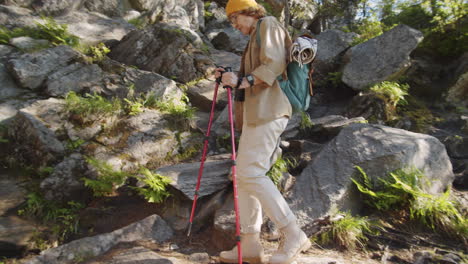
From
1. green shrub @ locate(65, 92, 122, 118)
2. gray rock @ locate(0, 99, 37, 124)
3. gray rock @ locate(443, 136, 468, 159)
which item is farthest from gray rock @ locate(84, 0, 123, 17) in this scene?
gray rock @ locate(443, 136, 468, 159)

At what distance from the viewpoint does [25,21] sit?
881 centimetres

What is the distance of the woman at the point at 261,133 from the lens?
3271 mm

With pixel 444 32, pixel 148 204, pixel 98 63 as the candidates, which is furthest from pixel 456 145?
pixel 98 63

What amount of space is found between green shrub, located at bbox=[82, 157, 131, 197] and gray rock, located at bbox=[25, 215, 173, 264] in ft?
3.82

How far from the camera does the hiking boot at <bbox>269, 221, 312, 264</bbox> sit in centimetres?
329

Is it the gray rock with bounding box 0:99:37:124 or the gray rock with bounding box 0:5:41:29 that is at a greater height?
the gray rock with bounding box 0:5:41:29

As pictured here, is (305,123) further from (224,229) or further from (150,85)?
(150,85)

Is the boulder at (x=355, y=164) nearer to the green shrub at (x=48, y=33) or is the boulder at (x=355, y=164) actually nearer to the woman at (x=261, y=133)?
the woman at (x=261, y=133)

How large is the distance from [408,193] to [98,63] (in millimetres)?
8075

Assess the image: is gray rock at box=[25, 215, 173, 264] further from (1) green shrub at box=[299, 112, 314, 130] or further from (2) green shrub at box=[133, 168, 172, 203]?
(1) green shrub at box=[299, 112, 314, 130]

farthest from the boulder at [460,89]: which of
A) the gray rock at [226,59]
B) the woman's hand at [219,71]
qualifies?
the woman's hand at [219,71]

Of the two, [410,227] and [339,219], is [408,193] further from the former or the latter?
[339,219]

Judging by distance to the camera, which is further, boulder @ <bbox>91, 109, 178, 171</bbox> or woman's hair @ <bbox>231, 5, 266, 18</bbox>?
boulder @ <bbox>91, 109, 178, 171</bbox>

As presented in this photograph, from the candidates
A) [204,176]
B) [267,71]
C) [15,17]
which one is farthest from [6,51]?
[267,71]
